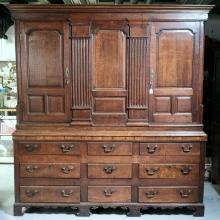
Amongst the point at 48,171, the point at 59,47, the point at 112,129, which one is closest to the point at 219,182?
the point at 112,129

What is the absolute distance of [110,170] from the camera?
3406mm

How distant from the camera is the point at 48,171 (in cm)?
343

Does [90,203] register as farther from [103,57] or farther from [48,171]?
[103,57]

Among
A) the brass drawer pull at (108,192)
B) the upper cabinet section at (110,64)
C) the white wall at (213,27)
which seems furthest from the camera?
the white wall at (213,27)

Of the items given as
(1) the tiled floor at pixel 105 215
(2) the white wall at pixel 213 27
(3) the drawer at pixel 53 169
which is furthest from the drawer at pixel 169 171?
(2) the white wall at pixel 213 27

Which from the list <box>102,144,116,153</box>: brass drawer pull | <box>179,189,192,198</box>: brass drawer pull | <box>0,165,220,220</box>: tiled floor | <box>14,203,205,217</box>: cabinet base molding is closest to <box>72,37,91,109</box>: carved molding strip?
<box>102,144,116,153</box>: brass drawer pull

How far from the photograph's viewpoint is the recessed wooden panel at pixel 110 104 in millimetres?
3444

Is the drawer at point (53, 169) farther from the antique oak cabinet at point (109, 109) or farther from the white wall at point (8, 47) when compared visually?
the white wall at point (8, 47)

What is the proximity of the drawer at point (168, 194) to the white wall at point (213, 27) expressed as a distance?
96.1 inches

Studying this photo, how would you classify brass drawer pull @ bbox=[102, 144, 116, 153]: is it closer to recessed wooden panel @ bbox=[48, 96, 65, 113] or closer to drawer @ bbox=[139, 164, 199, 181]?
drawer @ bbox=[139, 164, 199, 181]

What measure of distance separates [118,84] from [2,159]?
8.59 ft

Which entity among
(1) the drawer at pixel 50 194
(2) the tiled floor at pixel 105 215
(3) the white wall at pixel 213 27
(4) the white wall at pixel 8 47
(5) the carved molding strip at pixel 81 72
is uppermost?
(3) the white wall at pixel 213 27

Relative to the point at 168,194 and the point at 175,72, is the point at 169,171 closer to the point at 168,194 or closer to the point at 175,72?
the point at 168,194

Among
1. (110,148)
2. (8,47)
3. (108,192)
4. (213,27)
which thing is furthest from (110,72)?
(8,47)
